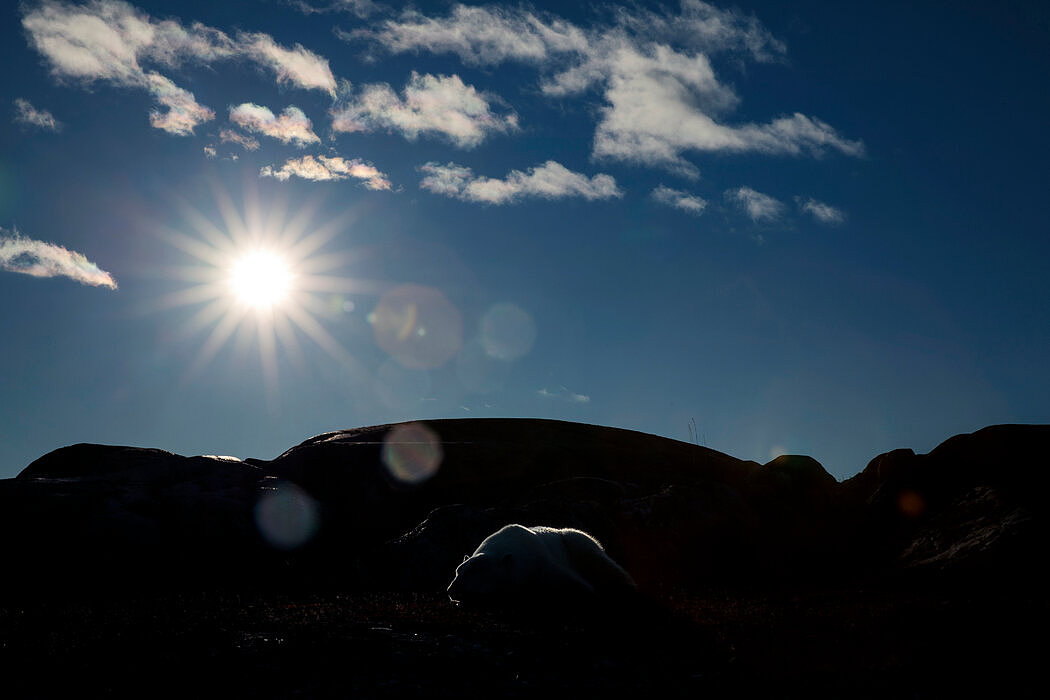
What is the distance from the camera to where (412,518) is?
2438 centimetres

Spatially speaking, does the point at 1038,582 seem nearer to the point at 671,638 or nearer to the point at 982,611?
the point at 982,611

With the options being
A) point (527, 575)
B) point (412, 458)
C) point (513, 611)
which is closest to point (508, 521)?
point (527, 575)

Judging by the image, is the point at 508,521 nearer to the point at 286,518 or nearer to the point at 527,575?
the point at 527,575

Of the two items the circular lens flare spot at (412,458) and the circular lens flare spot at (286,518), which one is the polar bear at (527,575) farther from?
the circular lens flare spot at (412,458)

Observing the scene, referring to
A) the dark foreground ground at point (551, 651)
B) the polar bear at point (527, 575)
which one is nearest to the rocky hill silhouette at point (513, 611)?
the dark foreground ground at point (551, 651)

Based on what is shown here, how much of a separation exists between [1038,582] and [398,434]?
25906 millimetres

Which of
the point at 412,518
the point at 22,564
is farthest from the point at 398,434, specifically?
the point at 22,564

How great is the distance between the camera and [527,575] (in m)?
11.8

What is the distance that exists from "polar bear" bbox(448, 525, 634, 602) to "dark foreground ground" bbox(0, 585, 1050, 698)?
2.07 ft

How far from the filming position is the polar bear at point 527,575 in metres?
11.8

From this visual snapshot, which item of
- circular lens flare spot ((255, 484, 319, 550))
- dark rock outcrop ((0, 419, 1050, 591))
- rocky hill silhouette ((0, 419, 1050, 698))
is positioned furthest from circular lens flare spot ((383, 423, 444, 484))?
circular lens flare spot ((255, 484, 319, 550))

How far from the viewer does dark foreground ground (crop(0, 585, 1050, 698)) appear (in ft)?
23.3

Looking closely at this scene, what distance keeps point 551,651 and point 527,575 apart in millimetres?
3326

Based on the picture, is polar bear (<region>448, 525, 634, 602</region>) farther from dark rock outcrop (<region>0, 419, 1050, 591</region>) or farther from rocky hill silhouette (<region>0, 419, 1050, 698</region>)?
dark rock outcrop (<region>0, 419, 1050, 591</region>)
